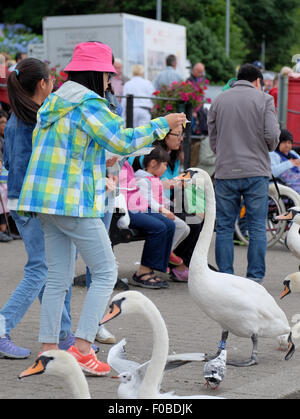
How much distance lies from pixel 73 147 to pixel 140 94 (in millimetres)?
10045

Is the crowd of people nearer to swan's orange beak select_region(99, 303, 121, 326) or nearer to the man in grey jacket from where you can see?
swan's orange beak select_region(99, 303, 121, 326)

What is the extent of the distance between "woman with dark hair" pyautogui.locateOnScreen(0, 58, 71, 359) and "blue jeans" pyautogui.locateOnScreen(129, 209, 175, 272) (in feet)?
8.40

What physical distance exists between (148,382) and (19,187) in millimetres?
1938

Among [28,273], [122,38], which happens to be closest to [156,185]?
[28,273]

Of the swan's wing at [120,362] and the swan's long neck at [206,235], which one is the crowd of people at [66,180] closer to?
the swan's long neck at [206,235]

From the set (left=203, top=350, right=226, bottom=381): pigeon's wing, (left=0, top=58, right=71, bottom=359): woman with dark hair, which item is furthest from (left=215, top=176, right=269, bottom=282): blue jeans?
(left=203, top=350, right=226, bottom=381): pigeon's wing

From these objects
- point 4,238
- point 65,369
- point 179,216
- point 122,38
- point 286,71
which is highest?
point 122,38

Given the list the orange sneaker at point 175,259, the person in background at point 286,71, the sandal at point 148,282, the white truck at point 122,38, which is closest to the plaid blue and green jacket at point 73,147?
the sandal at point 148,282

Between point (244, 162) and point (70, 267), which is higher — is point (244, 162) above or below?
above

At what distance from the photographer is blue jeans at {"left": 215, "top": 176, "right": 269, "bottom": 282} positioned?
7980mm

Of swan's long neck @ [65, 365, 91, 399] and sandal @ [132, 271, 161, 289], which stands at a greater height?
swan's long neck @ [65, 365, 91, 399]

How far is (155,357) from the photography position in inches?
165

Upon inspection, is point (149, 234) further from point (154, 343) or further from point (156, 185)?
point (154, 343)

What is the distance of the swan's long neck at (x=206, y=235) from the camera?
5.57 meters
